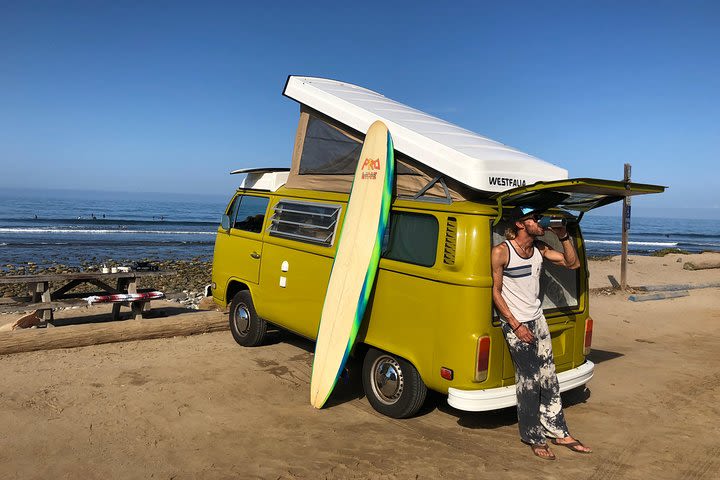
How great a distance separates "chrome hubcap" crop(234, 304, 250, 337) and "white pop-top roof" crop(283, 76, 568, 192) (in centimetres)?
304

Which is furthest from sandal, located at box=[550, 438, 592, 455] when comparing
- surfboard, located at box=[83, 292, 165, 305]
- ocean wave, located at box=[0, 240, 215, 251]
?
ocean wave, located at box=[0, 240, 215, 251]

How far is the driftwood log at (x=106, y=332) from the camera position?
24.4ft

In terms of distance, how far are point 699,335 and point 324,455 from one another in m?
8.04

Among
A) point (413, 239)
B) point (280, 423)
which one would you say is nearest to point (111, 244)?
point (280, 423)

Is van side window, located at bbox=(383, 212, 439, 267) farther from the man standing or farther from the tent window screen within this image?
the tent window screen

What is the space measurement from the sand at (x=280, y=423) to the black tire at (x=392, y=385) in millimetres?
135

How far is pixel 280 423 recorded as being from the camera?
5.50 m

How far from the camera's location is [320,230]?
257 inches

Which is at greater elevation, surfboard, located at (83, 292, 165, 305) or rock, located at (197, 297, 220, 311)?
surfboard, located at (83, 292, 165, 305)

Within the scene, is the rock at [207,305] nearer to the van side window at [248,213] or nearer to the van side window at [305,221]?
the van side window at [248,213]

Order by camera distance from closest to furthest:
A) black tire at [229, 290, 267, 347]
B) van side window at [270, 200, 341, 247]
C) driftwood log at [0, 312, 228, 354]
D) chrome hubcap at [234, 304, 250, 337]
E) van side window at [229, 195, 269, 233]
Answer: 1. van side window at [270, 200, 341, 247]
2. driftwood log at [0, 312, 228, 354]
3. van side window at [229, 195, 269, 233]
4. black tire at [229, 290, 267, 347]
5. chrome hubcap at [234, 304, 250, 337]

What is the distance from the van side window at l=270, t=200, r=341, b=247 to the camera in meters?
6.39

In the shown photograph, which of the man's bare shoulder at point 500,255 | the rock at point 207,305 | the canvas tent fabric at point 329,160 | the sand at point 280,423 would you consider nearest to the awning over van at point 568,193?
the man's bare shoulder at point 500,255

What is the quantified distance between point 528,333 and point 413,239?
133 cm
